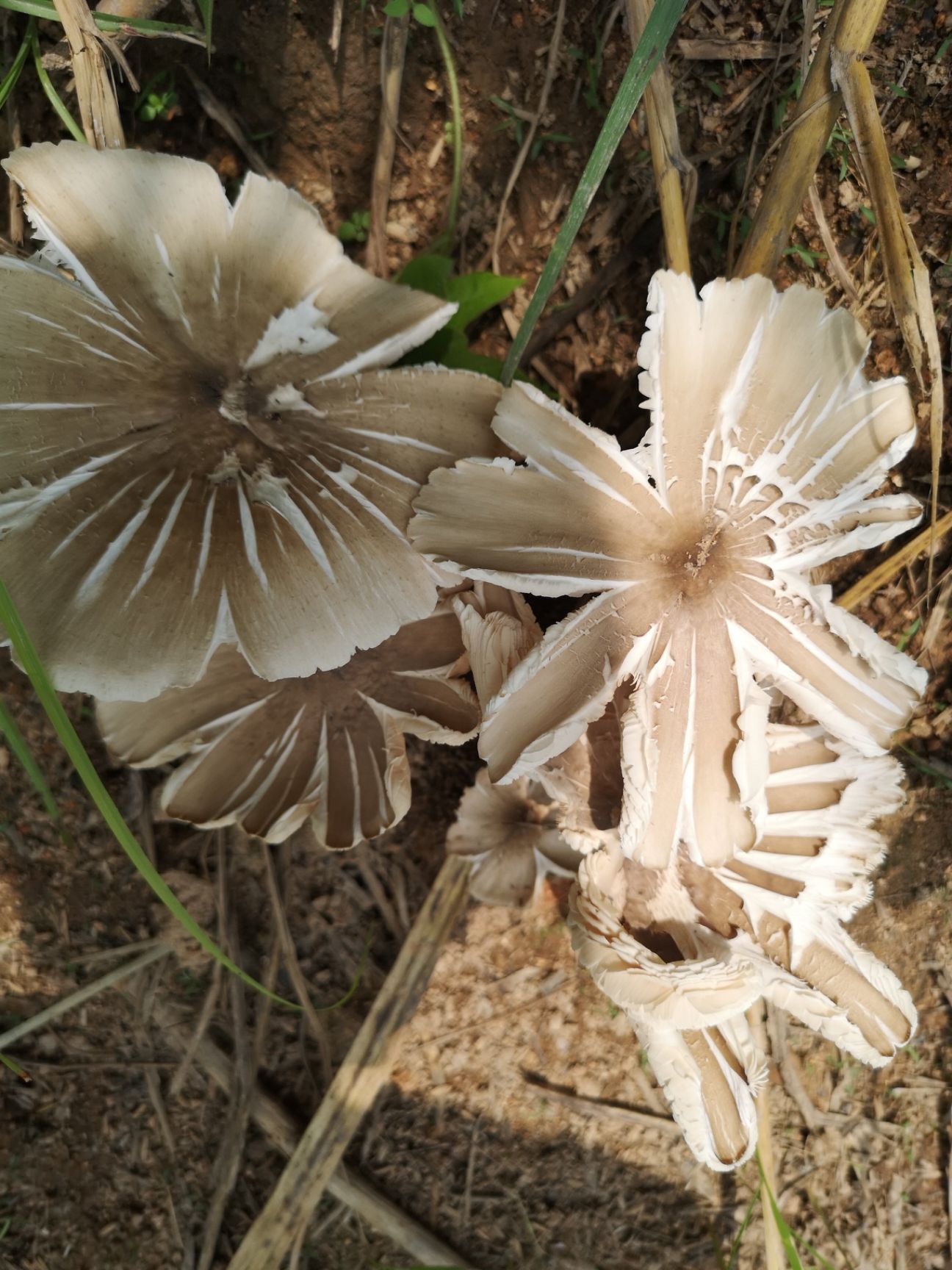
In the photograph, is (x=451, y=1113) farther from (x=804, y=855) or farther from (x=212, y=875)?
(x=804, y=855)

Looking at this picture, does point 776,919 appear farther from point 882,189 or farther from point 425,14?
point 425,14

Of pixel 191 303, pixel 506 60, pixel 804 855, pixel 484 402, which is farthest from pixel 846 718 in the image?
pixel 506 60

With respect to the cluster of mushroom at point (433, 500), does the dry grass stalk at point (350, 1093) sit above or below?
below

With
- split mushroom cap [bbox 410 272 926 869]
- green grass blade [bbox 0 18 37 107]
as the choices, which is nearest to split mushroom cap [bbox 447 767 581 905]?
split mushroom cap [bbox 410 272 926 869]

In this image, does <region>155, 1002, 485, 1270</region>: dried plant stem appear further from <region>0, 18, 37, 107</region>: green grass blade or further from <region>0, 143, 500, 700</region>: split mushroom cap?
<region>0, 18, 37, 107</region>: green grass blade

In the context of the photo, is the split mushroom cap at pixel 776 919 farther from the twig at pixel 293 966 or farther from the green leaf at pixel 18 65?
the green leaf at pixel 18 65

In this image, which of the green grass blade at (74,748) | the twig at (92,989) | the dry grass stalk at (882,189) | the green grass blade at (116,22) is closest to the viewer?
the green grass blade at (74,748)

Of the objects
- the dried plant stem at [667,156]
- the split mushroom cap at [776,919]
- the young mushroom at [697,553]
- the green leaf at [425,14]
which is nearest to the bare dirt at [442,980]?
the green leaf at [425,14]
